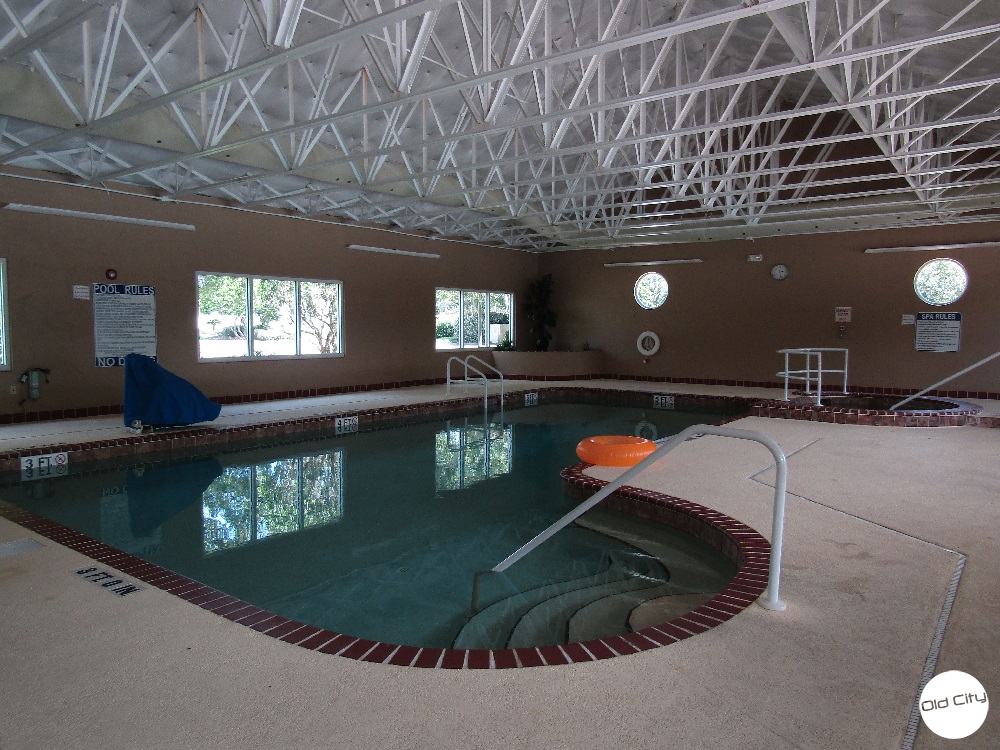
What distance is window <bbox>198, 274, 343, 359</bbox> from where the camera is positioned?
1021 cm

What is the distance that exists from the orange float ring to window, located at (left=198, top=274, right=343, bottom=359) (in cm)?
669

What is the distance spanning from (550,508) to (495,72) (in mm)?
3453

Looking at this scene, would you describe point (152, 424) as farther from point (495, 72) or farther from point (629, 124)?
point (629, 124)

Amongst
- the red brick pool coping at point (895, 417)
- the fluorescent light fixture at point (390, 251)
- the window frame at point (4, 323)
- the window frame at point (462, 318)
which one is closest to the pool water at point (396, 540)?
the window frame at point (4, 323)

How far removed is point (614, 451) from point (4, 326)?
7.51m

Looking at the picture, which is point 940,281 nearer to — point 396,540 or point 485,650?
point 396,540

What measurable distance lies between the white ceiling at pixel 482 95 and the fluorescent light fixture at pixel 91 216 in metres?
0.43

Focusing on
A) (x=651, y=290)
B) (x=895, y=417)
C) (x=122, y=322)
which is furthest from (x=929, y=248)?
(x=122, y=322)

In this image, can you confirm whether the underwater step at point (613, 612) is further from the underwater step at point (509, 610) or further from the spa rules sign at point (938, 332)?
the spa rules sign at point (938, 332)

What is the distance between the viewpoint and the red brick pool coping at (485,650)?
2.47m

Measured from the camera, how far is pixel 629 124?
733 cm

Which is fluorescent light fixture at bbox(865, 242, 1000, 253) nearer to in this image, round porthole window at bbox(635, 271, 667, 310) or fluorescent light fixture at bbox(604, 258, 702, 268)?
fluorescent light fixture at bbox(604, 258, 702, 268)

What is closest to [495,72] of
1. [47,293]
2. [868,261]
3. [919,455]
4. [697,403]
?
[919,455]

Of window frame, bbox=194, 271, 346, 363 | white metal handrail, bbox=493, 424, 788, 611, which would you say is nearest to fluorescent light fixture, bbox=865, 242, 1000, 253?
window frame, bbox=194, 271, 346, 363
